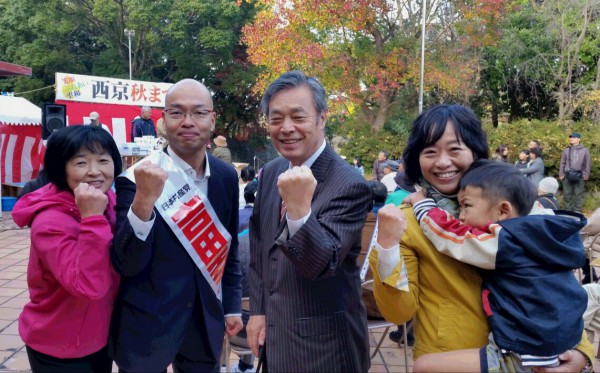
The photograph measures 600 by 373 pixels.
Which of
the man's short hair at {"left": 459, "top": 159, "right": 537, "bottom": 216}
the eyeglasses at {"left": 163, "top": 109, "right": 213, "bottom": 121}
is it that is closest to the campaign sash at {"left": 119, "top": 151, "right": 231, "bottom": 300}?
the eyeglasses at {"left": 163, "top": 109, "right": 213, "bottom": 121}

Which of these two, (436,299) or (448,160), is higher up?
(448,160)

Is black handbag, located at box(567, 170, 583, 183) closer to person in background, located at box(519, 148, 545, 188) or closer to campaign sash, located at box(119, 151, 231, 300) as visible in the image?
person in background, located at box(519, 148, 545, 188)

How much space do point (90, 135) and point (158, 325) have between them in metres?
0.73

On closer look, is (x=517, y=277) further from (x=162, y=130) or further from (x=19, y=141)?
(x=19, y=141)

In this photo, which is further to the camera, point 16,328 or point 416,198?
point 16,328

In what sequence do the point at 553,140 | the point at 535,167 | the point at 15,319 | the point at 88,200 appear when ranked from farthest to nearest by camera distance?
the point at 553,140, the point at 535,167, the point at 15,319, the point at 88,200

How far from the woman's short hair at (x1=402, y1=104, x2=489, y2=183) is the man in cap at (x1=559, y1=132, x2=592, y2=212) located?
10.1m

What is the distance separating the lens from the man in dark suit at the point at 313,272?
1.51 metres

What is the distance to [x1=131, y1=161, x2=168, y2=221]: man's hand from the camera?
147cm

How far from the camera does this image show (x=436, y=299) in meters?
1.47

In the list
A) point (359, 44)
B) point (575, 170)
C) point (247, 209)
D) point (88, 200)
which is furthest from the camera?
point (359, 44)

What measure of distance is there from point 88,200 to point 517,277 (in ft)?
4.31

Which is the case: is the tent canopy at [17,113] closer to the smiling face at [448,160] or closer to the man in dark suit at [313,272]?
the man in dark suit at [313,272]

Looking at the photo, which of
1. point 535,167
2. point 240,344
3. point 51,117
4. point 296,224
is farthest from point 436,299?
point 535,167
